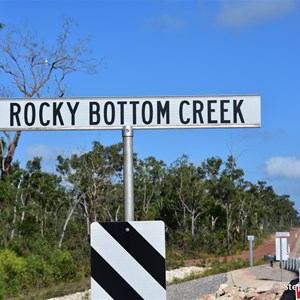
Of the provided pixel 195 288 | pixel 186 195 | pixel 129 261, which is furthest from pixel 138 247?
pixel 186 195

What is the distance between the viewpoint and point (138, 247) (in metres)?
4.42

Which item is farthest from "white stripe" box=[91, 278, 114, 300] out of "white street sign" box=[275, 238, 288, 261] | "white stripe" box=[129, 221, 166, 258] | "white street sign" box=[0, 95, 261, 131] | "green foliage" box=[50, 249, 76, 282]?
"green foliage" box=[50, 249, 76, 282]

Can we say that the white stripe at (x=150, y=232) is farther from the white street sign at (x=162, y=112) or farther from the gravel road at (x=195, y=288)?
the gravel road at (x=195, y=288)

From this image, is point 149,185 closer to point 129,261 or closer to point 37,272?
point 37,272

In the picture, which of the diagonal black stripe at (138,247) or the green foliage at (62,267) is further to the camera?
the green foliage at (62,267)

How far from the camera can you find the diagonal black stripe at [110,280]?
4.40 metres

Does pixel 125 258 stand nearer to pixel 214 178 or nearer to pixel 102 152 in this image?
pixel 102 152

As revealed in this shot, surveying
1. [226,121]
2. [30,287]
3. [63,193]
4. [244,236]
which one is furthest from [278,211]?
[226,121]

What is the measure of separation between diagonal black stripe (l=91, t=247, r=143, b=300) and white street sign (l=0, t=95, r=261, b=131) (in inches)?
36.3

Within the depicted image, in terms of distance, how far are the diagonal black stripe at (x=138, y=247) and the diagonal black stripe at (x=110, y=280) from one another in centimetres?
16

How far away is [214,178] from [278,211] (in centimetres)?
4593

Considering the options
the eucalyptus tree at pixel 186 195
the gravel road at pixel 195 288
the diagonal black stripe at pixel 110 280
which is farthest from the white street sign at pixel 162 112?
the eucalyptus tree at pixel 186 195

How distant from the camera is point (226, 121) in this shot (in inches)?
189

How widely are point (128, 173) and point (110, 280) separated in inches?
29.3
